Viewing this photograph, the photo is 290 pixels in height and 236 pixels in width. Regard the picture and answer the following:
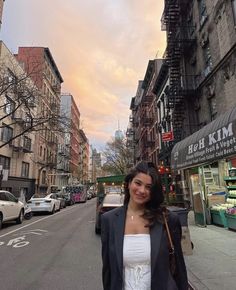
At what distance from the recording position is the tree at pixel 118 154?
69.2 metres

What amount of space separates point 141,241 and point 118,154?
69038 mm

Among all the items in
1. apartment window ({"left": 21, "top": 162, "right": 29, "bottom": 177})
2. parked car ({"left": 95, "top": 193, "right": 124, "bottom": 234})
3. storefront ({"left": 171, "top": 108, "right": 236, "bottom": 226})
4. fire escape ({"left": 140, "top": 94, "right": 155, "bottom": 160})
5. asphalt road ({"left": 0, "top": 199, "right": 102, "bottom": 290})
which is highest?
fire escape ({"left": 140, "top": 94, "right": 155, "bottom": 160})

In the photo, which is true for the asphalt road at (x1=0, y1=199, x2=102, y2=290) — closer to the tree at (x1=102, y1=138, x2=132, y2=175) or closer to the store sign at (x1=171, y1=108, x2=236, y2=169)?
the store sign at (x1=171, y1=108, x2=236, y2=169)

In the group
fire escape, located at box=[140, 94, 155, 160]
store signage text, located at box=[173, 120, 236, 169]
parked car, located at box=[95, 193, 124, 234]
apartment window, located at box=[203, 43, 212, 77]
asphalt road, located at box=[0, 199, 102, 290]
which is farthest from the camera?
fire escape, located at box=[140, 94, 155, 160]

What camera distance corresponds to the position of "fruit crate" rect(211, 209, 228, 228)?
40.5 ft

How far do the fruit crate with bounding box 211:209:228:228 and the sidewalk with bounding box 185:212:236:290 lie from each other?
2.78 feet

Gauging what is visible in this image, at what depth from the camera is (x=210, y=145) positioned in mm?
10836

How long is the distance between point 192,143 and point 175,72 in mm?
9881

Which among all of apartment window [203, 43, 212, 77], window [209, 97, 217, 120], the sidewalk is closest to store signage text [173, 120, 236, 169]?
the sidewalk

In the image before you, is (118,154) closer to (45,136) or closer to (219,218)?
(45,136)

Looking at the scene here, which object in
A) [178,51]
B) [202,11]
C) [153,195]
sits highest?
[202,11]

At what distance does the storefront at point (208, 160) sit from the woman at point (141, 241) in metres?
6.87

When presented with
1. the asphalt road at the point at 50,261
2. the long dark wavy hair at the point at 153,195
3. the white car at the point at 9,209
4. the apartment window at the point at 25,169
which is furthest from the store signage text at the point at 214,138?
the apartment window at the point at 25,169

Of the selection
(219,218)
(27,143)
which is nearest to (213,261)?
(219,218)
